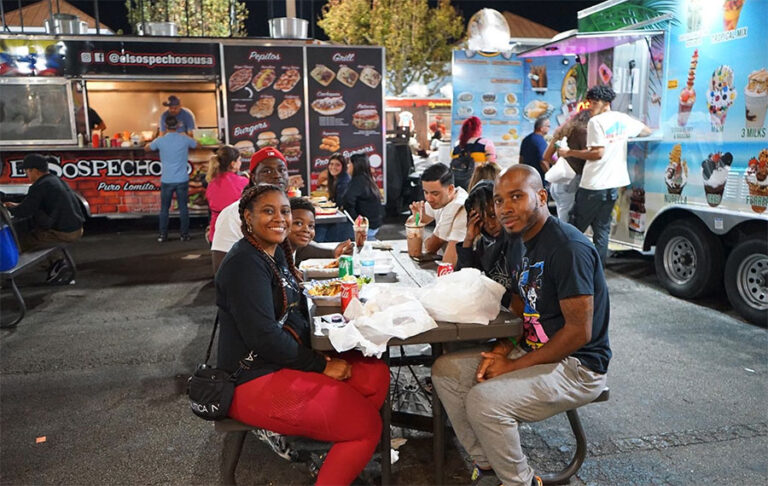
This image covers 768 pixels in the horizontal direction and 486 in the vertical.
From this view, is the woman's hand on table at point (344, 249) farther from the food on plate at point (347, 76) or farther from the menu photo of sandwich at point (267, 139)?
the food on plate at point (347, 76)

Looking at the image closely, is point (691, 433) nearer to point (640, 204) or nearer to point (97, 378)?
point (640, 204)

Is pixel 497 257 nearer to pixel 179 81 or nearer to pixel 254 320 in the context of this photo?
pixel 254 320

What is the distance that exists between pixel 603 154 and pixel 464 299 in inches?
163

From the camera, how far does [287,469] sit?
324 cm

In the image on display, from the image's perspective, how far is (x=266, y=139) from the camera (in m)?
10.5

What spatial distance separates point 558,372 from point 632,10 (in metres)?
5.33

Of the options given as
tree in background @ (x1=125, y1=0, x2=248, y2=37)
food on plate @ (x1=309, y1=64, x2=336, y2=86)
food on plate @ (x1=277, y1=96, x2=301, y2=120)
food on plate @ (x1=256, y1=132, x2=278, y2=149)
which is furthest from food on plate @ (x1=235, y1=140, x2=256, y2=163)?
tree in background @ (x1=125, y1=0, x2=248, y2=37)

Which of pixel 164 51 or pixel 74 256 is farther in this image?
pixel 164 51

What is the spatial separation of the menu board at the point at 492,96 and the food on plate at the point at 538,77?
0.21 metres

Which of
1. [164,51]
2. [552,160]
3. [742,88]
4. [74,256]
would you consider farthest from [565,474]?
[164,51]

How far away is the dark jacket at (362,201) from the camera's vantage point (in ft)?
22.3

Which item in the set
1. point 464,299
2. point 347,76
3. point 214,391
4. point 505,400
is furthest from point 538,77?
point 214,391

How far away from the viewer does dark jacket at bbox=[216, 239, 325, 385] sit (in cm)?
255

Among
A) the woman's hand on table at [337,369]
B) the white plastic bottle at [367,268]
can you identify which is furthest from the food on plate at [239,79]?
the woman's hand on table at [337,369]
